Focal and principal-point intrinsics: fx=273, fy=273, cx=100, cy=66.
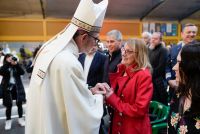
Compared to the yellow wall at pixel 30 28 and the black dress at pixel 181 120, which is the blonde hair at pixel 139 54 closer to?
the black dress at pixel 181 120

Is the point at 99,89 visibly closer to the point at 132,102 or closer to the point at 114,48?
the point at 132,102

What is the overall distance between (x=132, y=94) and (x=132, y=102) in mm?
60

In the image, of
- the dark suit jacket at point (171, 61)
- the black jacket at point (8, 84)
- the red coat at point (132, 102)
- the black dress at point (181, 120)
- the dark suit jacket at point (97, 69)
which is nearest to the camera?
the black dress at point (181, 120)

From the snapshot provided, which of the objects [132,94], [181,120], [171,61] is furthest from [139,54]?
[171,61]

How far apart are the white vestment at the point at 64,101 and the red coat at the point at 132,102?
1.27 feet

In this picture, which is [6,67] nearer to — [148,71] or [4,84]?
[4,84]

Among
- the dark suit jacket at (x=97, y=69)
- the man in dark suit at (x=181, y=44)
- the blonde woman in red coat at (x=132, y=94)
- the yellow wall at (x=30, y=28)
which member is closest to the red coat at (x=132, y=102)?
the blonde woman in red coat at (x=132, y=94)

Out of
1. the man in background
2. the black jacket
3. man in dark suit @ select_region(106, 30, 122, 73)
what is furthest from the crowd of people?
the black jacket

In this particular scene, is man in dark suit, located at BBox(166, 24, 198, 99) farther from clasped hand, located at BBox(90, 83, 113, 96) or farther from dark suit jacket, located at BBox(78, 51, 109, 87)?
clasped hand, located at BBox(90, 83, 113, 96)

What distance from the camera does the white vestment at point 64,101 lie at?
5.07 feet

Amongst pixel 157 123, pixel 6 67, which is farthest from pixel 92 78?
pixel 6 67

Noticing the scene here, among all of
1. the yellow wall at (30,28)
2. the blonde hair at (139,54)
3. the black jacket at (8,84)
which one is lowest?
the black jacket at (8,84)

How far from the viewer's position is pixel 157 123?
2641mm

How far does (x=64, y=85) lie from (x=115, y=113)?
72 cm
